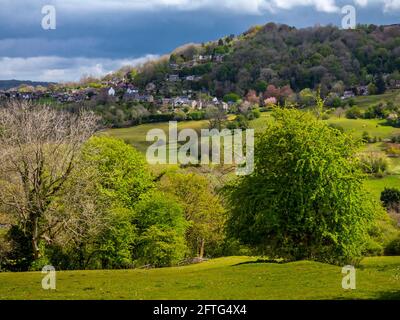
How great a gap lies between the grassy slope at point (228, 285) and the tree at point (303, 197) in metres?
5.96

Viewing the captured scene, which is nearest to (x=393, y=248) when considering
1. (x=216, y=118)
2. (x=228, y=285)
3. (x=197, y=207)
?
(x=197, y=207)

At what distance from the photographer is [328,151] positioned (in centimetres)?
4156

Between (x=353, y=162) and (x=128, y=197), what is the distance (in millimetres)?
26435

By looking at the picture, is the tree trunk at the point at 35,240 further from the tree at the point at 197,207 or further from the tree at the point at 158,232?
the tree at the point at 197,207

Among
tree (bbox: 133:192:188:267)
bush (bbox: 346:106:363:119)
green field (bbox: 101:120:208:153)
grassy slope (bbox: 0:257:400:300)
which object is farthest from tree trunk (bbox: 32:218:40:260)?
bush (bbox: 346:106:363:119)

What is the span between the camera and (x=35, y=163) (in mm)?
46656

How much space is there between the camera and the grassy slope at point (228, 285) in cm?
2539

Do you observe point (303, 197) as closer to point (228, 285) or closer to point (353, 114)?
point (228, 285)

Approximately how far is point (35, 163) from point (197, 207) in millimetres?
31515

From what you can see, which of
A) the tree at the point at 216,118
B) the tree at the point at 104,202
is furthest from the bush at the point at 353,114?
the tree at the point at 104,202

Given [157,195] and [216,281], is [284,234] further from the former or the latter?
[157,195]

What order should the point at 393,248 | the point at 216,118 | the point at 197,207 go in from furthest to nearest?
the point at 216,118, the point at 197,207, the point at 393,248
